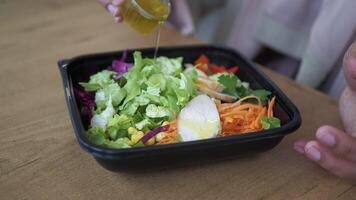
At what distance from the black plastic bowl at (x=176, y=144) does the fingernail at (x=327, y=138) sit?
0.05 meters

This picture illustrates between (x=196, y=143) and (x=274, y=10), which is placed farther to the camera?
(x=274, y=10)

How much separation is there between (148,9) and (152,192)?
0.38m

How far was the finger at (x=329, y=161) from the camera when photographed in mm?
673

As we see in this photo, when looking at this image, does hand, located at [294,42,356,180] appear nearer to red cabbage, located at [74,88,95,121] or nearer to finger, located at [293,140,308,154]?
finger, located at [293,140,308,154]

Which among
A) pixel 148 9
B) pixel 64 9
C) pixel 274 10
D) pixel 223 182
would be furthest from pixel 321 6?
pixel 64 9

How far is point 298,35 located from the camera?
1.19 metres

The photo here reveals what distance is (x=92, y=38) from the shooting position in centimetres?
114

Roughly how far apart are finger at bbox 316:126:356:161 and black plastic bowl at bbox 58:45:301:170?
0.05m

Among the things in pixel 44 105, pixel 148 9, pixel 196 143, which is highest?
pixel 148 9

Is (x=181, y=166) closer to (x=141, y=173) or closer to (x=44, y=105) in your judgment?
(x=141, y=173)

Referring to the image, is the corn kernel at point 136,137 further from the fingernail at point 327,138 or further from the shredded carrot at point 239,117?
the fingernail at point 327,138

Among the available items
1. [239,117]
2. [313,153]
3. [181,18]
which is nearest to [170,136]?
[239,117]

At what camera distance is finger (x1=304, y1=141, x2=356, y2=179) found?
673 millimetres

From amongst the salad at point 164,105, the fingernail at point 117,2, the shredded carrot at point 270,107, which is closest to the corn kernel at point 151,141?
the salad at point 164,105
